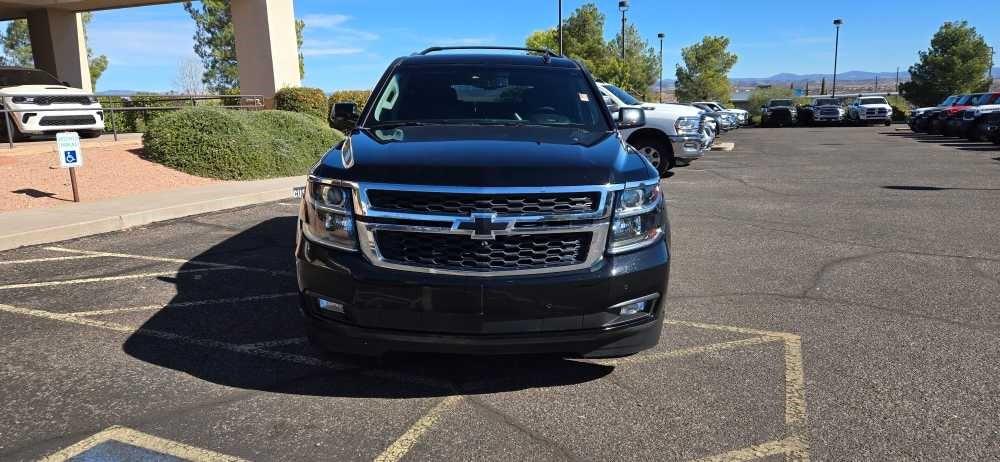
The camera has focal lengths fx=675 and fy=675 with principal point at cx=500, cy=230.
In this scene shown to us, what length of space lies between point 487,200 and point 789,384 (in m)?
1.92

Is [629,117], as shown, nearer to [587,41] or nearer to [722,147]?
[722,147]

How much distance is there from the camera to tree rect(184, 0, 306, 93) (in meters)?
43.8

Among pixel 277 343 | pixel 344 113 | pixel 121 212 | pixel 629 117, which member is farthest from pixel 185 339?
pixel 121 212

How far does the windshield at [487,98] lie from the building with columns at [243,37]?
60.8 feet

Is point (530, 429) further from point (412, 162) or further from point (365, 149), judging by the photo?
point (365, 149)

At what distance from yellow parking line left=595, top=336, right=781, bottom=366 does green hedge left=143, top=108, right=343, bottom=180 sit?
391 inches

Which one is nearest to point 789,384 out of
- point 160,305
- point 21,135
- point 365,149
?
point 365,149

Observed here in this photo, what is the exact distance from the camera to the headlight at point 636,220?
10.5 ft

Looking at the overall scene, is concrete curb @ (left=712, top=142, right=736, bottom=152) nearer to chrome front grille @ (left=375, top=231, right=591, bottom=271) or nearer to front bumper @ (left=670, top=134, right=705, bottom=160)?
front bumper @ (left=670, top=134, right=705, bottom=160)

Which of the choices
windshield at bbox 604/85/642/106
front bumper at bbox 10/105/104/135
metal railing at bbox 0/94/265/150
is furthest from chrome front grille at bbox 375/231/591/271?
front bumper at bbox 10/105/104/135

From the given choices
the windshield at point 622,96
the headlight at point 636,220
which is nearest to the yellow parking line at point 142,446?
the headlight at point 636,220

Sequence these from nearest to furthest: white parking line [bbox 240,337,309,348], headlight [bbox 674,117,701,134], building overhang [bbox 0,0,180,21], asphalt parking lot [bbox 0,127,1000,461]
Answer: asphalt parking lot [bbox 0,127,1000,461] < white parking line [bbox 240,337,309,348] < headlight [bbox 674,117,701,134] < building overhang [bbox 0,0,180,21]

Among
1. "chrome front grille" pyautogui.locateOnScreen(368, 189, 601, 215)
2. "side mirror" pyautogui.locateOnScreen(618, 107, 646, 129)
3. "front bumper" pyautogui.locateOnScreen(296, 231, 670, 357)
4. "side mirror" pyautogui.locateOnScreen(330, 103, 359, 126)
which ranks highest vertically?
"side mirror" pyautogui.locateOnScreen(330, 103, 359, 126)

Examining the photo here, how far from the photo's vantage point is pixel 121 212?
8.38 metres
